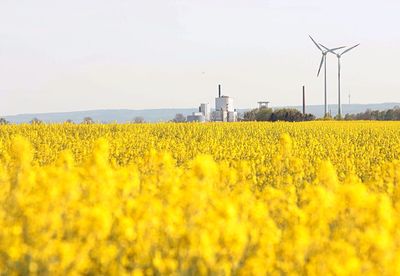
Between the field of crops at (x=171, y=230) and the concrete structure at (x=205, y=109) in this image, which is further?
the concrete structure at (x=205, y=109)

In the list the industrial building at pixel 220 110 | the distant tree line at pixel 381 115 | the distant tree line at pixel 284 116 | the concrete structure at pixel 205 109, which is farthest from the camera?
the concrete structure at pixel 205 109

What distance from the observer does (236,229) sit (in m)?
4.65

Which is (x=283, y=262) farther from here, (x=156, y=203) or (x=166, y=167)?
(x=166, y=167)

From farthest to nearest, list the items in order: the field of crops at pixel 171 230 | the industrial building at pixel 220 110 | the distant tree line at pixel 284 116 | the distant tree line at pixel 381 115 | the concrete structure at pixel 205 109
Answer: the concrete structure at pixel 205 109
the industrial building at pixel 220 110
the distant tree line at pixel 381 115
the distant tree line at pixel 284 116
the field of crops at pixel 171 230

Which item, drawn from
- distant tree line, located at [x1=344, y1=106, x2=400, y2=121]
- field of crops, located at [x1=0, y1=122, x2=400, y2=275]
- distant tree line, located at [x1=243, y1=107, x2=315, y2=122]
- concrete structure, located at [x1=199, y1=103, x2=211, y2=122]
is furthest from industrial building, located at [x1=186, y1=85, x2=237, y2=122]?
field of crops, located at [x1=0, y1=122, x2=400, y2=275]

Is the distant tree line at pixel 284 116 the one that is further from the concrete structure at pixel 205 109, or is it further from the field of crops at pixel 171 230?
the field of crops at pixel 171 230

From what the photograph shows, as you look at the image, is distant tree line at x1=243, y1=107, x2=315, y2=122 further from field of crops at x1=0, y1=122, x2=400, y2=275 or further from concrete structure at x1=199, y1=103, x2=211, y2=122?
field of crops at x1=0, y1=122, x2=400, y2=275

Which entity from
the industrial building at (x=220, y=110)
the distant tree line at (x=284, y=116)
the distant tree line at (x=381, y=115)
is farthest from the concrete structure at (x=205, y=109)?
the distant tree line at (x=381, y=115)

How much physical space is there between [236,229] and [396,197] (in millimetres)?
4442

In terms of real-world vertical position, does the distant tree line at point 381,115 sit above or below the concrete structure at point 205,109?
below

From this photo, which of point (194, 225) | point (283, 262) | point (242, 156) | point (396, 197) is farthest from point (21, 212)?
point (242, 156)

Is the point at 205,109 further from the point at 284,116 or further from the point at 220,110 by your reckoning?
the point at 284,116

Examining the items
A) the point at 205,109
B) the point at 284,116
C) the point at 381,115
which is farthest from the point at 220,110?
the point at 381,115

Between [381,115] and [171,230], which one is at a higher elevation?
[171,230]
